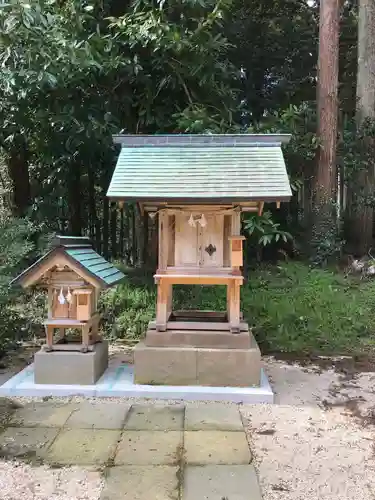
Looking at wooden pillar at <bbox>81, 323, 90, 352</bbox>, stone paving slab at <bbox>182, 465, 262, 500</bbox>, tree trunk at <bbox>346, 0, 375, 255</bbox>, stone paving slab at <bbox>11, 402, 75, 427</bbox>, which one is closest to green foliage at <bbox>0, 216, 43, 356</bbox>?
wooden pillar at <bbox>81, 323, 90, 352</bbox>

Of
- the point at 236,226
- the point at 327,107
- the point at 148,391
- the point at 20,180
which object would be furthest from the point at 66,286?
the point at 327,107

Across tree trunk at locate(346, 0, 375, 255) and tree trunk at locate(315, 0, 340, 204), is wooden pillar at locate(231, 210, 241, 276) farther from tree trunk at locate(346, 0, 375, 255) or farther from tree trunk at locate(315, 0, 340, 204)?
tree trunk at locate(346, 0, 375, 255)

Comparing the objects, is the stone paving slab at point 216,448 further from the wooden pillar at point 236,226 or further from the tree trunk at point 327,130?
the tree trunk at point 327,130

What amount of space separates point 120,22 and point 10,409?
5.33 meters

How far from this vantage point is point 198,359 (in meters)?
4.73

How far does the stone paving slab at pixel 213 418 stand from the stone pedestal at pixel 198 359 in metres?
0.44

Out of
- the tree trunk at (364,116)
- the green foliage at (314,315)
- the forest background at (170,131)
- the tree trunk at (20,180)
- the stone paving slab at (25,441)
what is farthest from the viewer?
the tree trunk at (20,180)

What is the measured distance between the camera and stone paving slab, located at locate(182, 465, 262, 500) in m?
→ 2.72

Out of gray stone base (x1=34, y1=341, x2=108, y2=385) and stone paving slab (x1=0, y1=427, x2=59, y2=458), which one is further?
gray stone base (x1=34, y1=341, x2=108, y2=385)

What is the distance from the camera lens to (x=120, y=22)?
639 cm

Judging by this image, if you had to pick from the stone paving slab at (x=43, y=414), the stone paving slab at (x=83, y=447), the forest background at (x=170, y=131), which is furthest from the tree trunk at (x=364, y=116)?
the stone paving slab at (x=83, y=447)

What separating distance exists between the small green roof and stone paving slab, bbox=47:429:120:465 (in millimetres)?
1572

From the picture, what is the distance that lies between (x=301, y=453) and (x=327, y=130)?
6.41 m

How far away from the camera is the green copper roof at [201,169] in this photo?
14.7 ft
